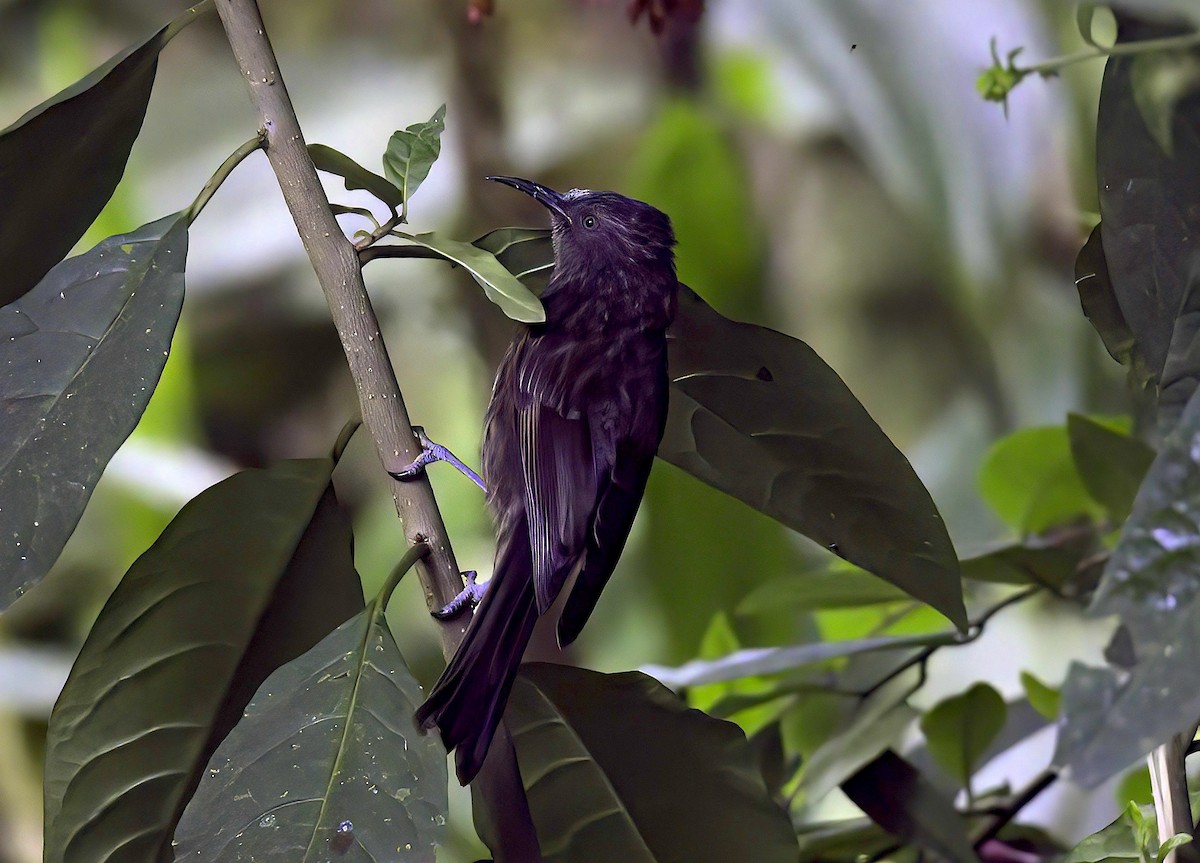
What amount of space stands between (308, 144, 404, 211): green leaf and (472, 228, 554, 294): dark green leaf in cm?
3

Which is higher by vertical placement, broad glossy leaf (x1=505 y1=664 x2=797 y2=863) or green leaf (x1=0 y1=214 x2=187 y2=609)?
green leaf (x1=0 y1=214 x2=187 y2=609)

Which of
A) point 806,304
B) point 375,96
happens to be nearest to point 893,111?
point 806,304

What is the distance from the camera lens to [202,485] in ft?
2.46

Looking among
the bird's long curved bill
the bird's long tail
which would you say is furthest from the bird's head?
the bird's long tail

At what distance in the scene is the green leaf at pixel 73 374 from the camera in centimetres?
24

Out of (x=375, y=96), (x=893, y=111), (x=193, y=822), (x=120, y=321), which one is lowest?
(x=193, y=822)

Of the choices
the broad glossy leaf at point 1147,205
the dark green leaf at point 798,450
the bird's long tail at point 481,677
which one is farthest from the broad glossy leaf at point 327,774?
the broad glossy leaf at point 1147,205

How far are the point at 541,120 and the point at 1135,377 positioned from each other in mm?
534

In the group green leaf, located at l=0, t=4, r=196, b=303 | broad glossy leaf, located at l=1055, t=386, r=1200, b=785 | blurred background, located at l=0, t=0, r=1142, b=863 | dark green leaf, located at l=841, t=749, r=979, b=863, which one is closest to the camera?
broad glossy leaf, located at l=1055, t=386, r=1200, b=785

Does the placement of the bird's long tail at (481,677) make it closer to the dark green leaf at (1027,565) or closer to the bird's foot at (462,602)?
the bird's foot at (462,602)

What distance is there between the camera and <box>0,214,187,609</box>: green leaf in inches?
9.5

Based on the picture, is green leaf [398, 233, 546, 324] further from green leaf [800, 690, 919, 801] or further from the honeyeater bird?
green leaf [800, 690, 919, 801]

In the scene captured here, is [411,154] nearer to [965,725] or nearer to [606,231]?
[606,231]

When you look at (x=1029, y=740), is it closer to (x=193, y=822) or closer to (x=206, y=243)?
(x=193, y=822)
